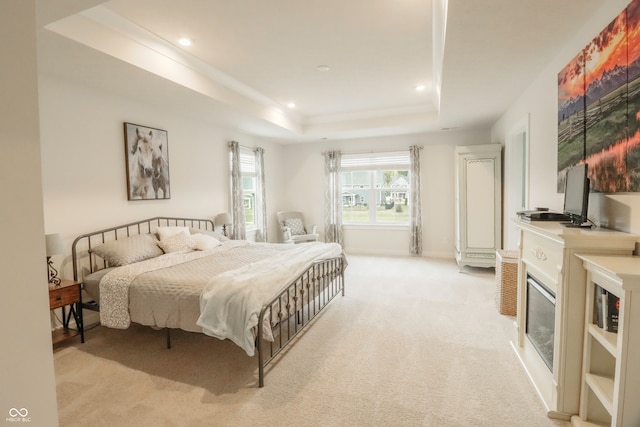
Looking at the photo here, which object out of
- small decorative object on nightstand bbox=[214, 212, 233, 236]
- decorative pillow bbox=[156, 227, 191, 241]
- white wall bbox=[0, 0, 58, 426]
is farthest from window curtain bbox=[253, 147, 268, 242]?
white wall bbox=[0, 0, 58, 426]

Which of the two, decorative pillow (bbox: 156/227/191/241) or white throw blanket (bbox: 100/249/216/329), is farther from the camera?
decorative pillow (bbox: 156/227/191/241)

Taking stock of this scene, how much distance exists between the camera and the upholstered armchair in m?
6.40

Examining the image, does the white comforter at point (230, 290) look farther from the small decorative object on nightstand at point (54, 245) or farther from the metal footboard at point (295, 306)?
the small decorative object on nightstand at point (54, 245)

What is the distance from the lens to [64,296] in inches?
111

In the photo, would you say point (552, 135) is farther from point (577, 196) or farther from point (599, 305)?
point (599, 305)

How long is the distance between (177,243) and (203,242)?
12.2 inches

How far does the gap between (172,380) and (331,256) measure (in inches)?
78.3

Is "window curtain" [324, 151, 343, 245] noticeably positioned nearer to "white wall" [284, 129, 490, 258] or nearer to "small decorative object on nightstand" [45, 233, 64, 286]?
"white wall" [284, 129, 490, 258]

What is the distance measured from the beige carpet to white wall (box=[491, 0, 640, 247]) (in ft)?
4.08

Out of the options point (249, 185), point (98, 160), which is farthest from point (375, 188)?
point (98, 160)

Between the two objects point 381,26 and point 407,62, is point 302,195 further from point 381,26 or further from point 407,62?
point 381,26

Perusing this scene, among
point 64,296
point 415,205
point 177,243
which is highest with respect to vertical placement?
point 415,205

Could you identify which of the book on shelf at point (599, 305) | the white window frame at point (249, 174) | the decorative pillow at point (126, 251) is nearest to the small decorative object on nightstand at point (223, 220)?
the white window frame at point (249, 174)

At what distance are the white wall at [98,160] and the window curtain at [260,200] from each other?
4.65 feet
